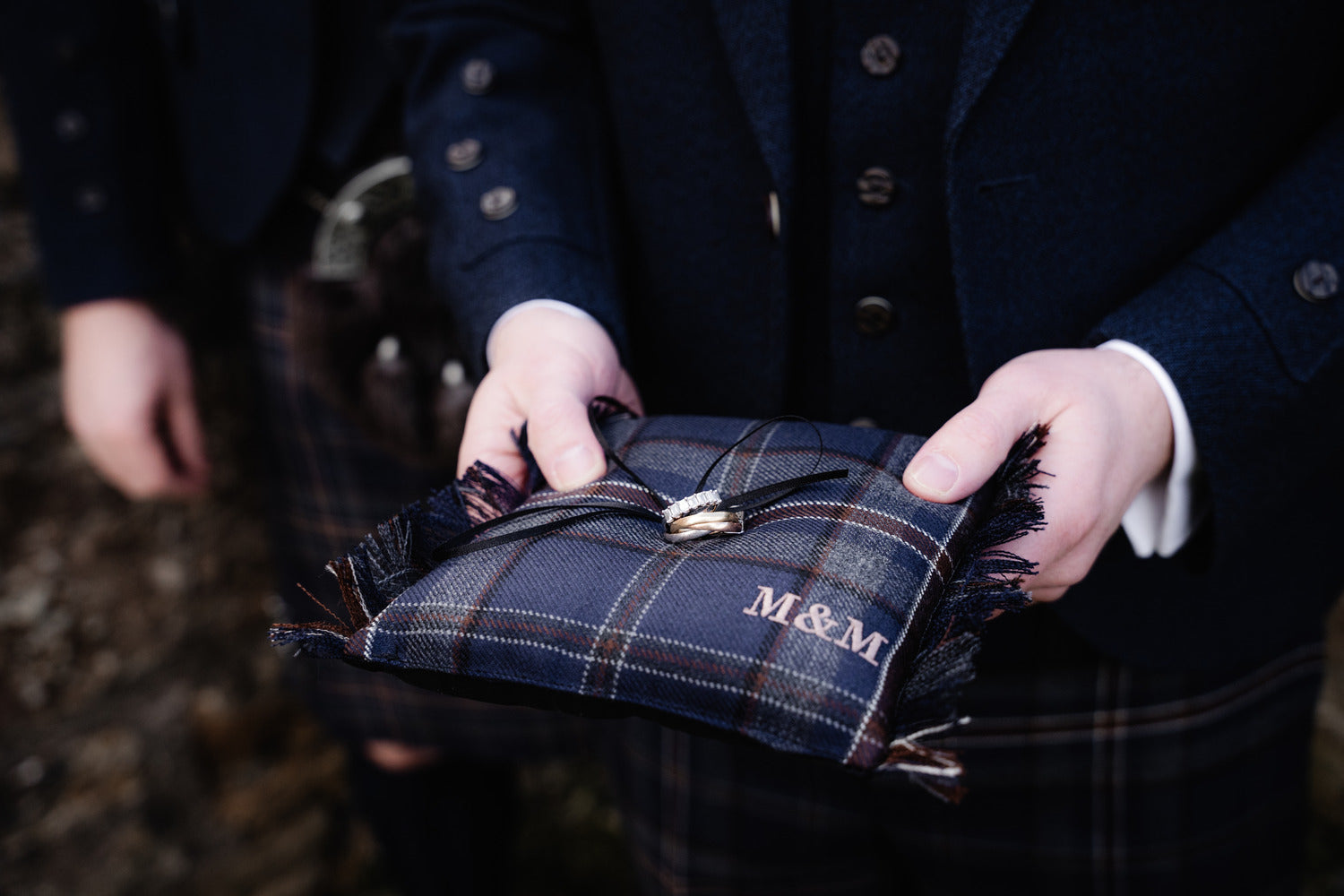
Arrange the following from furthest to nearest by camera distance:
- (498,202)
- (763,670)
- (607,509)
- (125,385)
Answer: (125,385) < (498,202) < (607,509) < (763,670)

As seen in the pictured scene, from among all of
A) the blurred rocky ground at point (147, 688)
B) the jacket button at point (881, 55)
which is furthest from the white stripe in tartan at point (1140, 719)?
the blurred rocky ground at point (147, 688)

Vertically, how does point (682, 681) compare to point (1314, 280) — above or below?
below

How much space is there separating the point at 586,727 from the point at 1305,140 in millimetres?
1226

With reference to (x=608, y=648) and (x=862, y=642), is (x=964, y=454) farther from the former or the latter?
(x=608, y=648)

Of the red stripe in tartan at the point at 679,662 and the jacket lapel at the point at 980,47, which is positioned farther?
the jacket lapel at the point at 980,47

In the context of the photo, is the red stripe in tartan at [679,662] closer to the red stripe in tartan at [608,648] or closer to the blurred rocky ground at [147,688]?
the red stripe in tartan at [608,648]

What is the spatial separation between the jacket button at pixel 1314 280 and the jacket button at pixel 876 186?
1.08 ft

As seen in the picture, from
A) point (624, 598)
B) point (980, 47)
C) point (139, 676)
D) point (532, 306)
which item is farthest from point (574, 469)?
point (139, 676)

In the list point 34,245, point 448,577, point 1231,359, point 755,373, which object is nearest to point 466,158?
point 755,373

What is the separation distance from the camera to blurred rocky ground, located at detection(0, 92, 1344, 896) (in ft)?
4.61

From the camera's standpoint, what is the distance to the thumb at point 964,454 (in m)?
0.58

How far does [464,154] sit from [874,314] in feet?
1.56

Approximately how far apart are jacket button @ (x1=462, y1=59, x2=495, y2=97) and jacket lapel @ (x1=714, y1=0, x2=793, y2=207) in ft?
0.99

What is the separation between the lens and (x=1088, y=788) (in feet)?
3.07
